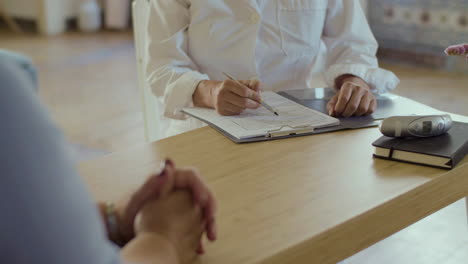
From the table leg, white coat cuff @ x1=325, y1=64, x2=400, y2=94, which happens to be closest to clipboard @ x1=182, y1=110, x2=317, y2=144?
white coat cuff @ x1=325, y1=64, x2=400, y2=94

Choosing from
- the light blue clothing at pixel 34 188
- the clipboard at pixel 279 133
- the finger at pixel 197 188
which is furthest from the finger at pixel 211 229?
the clipboard at pixel 279 133

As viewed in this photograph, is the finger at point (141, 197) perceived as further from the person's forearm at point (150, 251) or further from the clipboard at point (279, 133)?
the clipboard at point (279, 133)

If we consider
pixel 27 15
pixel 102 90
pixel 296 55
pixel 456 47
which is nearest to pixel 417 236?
pixel 296 55

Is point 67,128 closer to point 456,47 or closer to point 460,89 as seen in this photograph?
point 460,89

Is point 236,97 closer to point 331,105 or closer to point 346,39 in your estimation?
point 331,105

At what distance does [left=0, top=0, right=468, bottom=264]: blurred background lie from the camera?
2066mm

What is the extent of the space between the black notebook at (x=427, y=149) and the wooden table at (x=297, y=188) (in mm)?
14

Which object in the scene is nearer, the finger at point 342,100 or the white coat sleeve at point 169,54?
the finger at point 342,100

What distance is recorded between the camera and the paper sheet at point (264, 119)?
3.70ft

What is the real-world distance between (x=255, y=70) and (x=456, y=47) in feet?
1.90

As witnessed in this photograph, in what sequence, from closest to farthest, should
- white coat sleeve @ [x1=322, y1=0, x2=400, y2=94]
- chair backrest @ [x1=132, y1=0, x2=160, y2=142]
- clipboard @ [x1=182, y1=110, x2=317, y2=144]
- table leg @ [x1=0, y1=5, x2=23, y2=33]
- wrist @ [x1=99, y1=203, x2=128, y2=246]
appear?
wrist @ [x1=99, y1=203, x2=128, y2=246] → clipboard @ [x1=182, y1=110, x2=317, y2=144] → white coat sleeve @ [x1=322, y1=0, x2=400, y2=94] → chair backrest @ [x1=132, y1=0, x2=160, y2=142] → table leg @ [x1=0, y1=5, x2=23, y2=33]

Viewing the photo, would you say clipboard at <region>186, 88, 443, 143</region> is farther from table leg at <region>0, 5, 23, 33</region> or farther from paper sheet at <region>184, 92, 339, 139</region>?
table leg at <region>0, 5, 23, 33</region>

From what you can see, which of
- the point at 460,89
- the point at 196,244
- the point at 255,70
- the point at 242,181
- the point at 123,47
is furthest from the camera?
the point at 123,47

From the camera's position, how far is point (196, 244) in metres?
0.70
